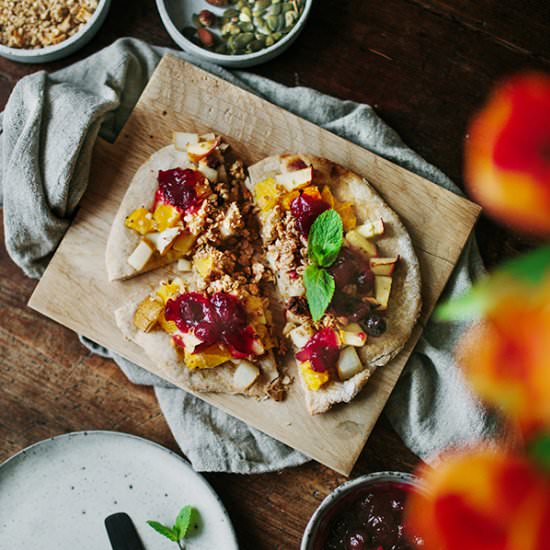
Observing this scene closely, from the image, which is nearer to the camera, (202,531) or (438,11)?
(202,531)

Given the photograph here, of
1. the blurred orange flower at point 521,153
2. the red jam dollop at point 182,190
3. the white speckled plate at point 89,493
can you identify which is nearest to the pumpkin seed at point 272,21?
the red jam dollop at point 182,190

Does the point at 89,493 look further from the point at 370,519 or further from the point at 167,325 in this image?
the point at 370,519

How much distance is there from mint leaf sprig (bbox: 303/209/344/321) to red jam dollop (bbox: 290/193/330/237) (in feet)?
0.14

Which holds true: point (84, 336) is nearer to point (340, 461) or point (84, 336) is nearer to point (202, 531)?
point (202, 531)

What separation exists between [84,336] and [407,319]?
0.92 m

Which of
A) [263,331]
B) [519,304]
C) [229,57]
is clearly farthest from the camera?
[229,57]

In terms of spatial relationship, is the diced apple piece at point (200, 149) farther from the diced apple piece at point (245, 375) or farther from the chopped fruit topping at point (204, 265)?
the diced apple piece at point (245, 375)

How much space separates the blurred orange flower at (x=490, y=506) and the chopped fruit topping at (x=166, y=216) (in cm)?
157

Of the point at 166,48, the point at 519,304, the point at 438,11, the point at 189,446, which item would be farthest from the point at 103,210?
the point at 519,304

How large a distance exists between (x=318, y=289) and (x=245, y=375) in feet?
1.02

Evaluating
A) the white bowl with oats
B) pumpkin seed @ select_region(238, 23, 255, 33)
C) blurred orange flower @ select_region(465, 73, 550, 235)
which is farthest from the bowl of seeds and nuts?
blurred orange flower @ select_region(465, 73, 550, 235)

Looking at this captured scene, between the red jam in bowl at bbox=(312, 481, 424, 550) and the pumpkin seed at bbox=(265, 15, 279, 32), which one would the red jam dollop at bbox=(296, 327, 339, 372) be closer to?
the red jam in bowl at bbox=(312, 481, 424, 550)

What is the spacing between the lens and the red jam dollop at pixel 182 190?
1926 millimetres

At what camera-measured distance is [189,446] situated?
1.99 m
